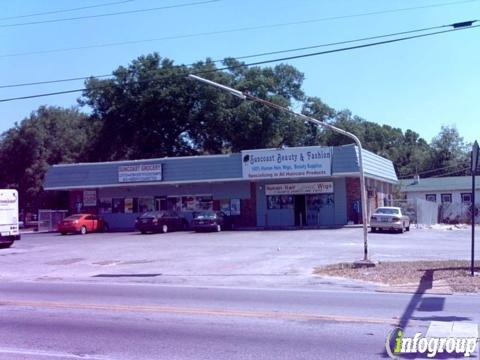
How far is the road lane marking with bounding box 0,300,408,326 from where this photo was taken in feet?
32.6

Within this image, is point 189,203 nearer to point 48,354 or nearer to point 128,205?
point 128,205

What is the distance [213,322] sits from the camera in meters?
10.0

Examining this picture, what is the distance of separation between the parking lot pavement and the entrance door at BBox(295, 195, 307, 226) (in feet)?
29.3

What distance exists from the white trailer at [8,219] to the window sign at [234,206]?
16.5 m

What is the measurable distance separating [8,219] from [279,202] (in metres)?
18.7

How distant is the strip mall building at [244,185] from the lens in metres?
40.5

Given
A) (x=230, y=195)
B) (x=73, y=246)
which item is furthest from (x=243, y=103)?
(x=73, y=246)

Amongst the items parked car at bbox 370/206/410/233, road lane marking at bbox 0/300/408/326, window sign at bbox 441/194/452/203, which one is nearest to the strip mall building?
parked car at bbox 370/206/410/233

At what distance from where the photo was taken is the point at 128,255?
989 inches

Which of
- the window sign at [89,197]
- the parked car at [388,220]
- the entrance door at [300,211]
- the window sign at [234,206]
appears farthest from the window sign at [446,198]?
the window sign at [89,197]

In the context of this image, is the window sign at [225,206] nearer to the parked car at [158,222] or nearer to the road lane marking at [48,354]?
the parked car at [158,222]

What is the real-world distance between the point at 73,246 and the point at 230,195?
15.4 meters

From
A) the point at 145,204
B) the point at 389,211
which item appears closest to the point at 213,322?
the point at 389,211

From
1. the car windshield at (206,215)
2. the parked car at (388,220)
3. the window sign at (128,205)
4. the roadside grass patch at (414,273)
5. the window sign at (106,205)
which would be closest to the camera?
the roadside grass patch at (414,273)
